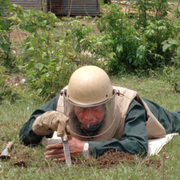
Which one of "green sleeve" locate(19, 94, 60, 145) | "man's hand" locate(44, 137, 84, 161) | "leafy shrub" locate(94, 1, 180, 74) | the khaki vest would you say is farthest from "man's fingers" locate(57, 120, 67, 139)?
"leafy shrub" locate(94, 1, 180, 74)

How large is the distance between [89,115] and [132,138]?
0.43 metres

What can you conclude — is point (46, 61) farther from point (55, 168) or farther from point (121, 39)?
point (55, 168)

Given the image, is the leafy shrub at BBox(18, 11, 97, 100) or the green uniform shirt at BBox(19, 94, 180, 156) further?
the leafy shrub at BBox(18, 11, 97, 100)

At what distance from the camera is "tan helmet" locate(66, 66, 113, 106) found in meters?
2.96

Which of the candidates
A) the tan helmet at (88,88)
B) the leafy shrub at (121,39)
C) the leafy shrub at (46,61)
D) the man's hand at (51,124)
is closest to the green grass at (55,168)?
the man's hand at (51,124)

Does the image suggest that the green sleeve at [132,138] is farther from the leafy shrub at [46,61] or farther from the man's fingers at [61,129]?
the leafy shrub at [46,61]

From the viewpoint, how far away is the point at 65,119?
9.62 feet

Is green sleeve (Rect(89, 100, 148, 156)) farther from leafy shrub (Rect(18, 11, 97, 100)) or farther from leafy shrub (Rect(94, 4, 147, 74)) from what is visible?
leafy shrub (Rect(94, 4, 147, 74))

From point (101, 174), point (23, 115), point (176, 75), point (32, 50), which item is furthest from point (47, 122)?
point (176, 75)

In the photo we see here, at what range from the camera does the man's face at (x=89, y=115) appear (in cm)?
303

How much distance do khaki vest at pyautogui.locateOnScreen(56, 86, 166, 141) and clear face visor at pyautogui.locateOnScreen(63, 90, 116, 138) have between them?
0.02 meters

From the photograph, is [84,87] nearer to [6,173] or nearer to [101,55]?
[6,173]

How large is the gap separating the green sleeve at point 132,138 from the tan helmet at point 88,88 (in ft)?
1.13

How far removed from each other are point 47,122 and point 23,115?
150 centimetres
